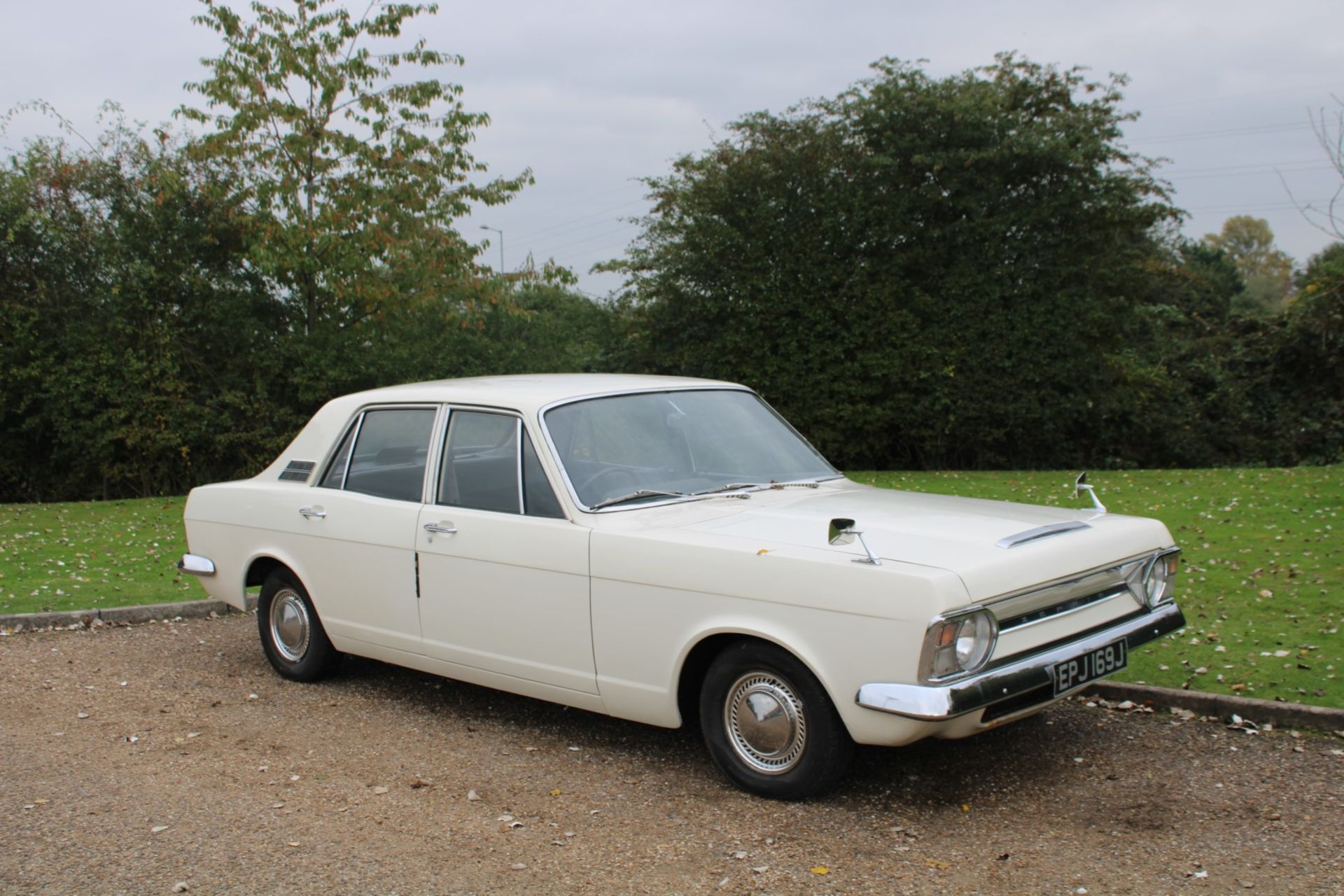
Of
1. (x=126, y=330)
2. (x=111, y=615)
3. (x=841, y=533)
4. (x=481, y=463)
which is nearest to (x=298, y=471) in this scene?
(x=481, y=463)

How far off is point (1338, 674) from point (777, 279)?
15.4 metres

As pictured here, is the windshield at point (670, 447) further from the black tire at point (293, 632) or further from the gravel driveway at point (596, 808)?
the black tire at point (293, 632)

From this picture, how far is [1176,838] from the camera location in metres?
4.22

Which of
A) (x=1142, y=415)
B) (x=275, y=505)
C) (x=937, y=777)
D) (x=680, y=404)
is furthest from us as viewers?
(x=1142, y=415)

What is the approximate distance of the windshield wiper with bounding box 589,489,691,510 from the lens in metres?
5.29

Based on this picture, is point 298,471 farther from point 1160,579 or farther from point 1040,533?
point 1160,579

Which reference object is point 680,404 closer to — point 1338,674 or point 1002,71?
point 1338,674

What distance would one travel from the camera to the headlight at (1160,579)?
510cm

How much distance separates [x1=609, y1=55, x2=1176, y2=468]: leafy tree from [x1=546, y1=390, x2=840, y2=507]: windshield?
1436 centimetres

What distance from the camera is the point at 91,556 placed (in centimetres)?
1157

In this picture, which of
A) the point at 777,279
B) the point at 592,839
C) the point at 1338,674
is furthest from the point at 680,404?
the point at 777,279

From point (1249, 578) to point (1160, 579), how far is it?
12.7 feet

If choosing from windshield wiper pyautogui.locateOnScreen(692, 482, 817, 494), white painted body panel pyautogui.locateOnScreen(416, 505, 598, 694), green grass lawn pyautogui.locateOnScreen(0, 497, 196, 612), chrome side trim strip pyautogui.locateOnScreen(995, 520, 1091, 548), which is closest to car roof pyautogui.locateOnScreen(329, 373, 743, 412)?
white painted body panel pyautogui.locateOnScreen(416, 505, 598, 694)

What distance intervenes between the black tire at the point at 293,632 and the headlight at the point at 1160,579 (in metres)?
4.23
